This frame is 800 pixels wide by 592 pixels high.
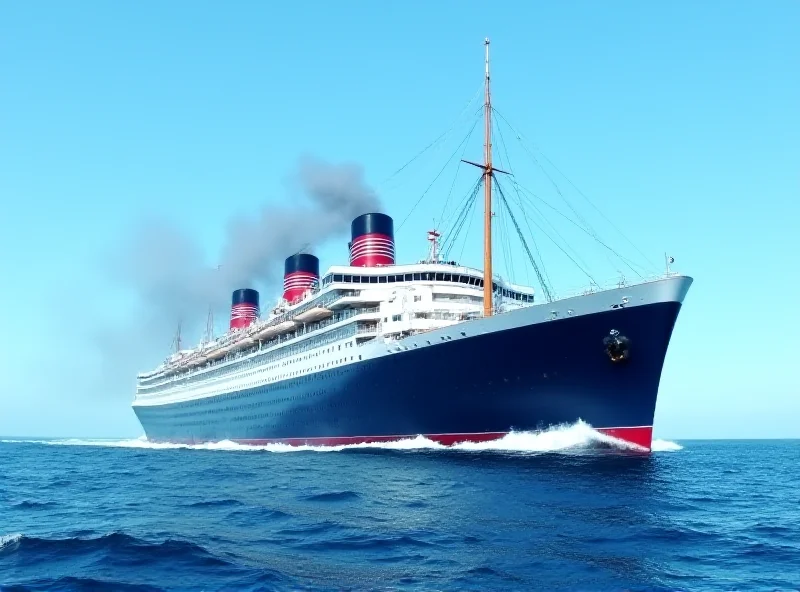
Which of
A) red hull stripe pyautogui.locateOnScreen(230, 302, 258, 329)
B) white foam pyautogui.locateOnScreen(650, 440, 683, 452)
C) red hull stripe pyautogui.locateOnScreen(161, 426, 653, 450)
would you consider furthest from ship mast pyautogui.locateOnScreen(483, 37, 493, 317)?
red hull stripe pyautogui.locateOnScreen(230, 302, 258, 329)

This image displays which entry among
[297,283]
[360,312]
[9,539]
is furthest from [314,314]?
[9,539]

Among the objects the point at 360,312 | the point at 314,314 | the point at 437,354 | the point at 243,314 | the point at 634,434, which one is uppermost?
the point at 243,314

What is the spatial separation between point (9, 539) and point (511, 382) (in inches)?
797

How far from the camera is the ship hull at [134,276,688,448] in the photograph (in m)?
25.3

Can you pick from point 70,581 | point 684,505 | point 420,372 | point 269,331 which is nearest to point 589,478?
point 684,505

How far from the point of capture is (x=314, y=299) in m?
42.7

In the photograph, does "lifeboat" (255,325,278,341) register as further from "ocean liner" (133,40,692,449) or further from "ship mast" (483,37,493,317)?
"ship mast" (483,37,493,317)

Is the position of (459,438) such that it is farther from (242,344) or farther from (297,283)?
(242,344)

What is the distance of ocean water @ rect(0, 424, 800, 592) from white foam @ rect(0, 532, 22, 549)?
6 cm

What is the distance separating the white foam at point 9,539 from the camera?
39.4 feet

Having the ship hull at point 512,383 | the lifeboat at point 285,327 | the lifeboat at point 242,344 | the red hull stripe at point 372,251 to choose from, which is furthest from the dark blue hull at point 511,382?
the lifeboat at point 242,344

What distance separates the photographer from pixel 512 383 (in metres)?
27.3

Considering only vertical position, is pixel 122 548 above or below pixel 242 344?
below

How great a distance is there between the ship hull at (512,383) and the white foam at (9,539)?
19774 millimetres
